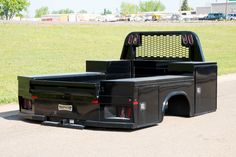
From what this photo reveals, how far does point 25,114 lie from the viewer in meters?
9.41

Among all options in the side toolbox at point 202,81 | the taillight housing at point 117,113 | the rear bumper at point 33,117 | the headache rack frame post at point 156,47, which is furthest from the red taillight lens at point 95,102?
the headache rack frame post at point 156,47

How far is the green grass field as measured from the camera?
2083 cm

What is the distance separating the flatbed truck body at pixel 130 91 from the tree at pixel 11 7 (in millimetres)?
106528

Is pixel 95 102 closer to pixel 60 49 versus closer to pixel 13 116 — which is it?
pixel 13 116

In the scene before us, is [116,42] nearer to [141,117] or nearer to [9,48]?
[9,48]

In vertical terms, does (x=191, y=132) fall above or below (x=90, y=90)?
below

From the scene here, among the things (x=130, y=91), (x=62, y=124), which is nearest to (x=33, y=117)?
(x=62, y=124)

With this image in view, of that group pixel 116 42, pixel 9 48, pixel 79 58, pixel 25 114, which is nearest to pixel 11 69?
pixel 79 58

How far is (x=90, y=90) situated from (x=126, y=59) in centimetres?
340

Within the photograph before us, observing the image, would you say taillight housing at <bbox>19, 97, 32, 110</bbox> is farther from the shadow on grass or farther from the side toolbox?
the side toolbox

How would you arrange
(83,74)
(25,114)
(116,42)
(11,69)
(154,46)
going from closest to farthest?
(25,114) → (83,74) → (154,46) → (11,69) → (116,42)

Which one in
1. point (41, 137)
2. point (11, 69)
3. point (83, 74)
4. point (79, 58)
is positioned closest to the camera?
point (41, 137)

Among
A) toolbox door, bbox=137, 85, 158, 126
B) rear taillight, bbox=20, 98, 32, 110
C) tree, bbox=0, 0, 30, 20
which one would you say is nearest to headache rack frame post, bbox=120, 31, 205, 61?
toolbox door, bbox=137, 85, 158, 126

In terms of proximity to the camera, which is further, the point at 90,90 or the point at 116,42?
the point at 116,42
